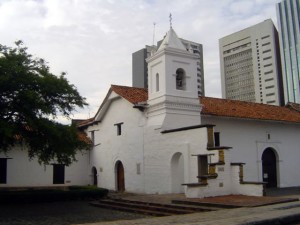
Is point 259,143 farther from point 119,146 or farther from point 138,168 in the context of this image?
point 119,146

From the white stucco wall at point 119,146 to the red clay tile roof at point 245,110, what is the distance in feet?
13.6

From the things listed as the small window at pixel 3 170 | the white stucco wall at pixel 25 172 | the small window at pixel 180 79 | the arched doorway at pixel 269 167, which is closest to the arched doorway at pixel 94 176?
the white stucco wall at pixel 25 172

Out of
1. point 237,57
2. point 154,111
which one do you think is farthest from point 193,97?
point 237,57

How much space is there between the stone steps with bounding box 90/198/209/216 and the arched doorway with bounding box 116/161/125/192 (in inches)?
186

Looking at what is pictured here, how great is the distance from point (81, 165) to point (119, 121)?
536 cm

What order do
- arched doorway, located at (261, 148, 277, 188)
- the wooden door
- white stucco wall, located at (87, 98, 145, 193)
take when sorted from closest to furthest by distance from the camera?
white stucco wall, located at (87, 98, 145, 193)
the wooden door
arched doorway, located at (261, 148, 277, 188)

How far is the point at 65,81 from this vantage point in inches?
744

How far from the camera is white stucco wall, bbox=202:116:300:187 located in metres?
23.9

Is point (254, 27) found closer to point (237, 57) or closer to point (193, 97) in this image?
point (237, 57)

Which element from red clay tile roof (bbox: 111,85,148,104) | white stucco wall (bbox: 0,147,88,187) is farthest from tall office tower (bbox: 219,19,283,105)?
white stucco wall (bbox: 0,147,88,187)

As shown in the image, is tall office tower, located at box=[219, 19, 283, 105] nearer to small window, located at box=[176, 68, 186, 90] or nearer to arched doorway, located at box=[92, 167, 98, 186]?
arched doorway, located at box=[92, 167, 98, 186]

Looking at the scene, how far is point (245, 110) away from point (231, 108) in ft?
3.47

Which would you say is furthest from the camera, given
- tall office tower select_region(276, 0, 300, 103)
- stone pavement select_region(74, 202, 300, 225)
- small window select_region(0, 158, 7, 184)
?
tall office tower select_region(276, 0, 300, 103)

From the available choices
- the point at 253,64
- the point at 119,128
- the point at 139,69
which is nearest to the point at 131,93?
the point at 119,128
